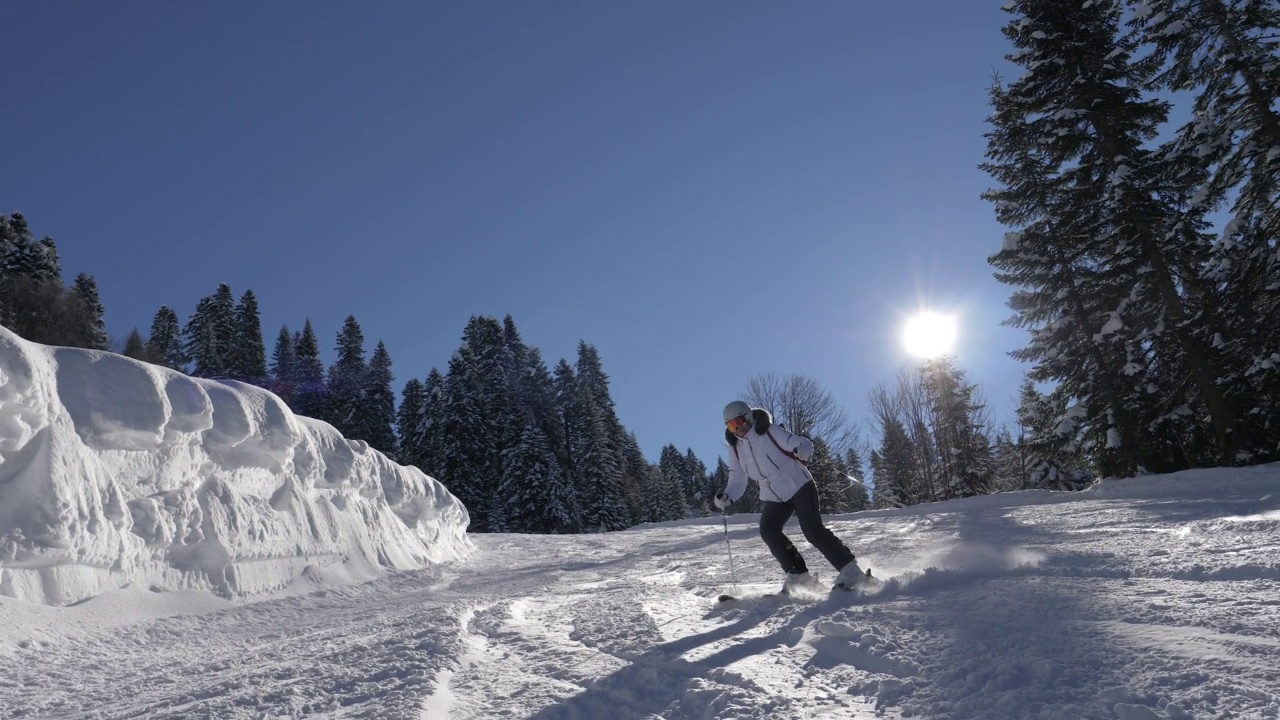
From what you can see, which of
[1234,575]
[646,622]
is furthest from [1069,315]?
[646,622]

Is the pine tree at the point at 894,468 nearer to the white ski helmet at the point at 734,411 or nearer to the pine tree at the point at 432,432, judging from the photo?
the pine tree at the point at 432,432

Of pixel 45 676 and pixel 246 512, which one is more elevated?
pixel 246 512

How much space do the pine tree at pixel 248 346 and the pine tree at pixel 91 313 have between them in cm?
870

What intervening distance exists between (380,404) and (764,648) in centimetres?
4959

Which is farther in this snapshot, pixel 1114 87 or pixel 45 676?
pixel 1114 87

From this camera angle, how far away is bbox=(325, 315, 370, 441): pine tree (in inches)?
1790

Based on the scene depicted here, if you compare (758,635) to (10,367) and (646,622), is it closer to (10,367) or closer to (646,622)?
(646,622)

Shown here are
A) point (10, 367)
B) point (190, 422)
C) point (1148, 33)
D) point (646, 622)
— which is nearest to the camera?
point (646, 622)

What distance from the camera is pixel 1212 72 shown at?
12.8m

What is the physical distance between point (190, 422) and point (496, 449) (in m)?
33.5

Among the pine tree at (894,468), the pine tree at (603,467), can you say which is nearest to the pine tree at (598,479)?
the pine tree at (603,467)

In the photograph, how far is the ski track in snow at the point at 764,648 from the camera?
227 centimetres

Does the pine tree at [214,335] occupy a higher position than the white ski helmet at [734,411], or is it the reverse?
the pine tree at [214,335]

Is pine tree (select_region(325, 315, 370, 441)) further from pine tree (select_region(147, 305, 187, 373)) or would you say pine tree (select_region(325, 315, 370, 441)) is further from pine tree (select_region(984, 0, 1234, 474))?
pine tree (select_region(984, 0, 1234, 474))
